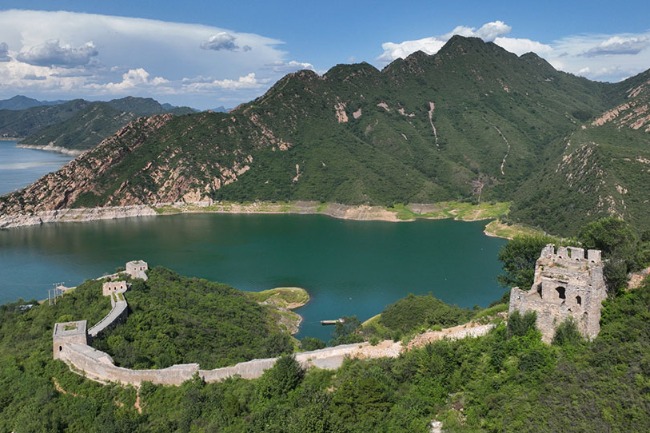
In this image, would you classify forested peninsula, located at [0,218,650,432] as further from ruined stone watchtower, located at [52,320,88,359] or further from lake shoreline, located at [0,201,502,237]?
lake shoreline, located at [0,201,502,237]

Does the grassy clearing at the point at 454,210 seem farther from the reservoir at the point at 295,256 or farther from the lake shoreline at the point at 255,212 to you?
the reservoir at the point at 295,256

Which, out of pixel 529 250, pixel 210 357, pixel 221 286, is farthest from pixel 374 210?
pixel 210 357

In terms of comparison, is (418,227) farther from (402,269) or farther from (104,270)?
(104,270)

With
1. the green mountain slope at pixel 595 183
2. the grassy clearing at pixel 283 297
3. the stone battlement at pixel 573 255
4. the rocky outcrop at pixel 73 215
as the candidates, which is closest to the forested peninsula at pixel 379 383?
the stone battlement at pixel 573 255

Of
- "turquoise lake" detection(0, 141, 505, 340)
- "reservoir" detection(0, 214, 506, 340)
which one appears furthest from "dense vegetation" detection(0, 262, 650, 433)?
"reservoir" detection(0, 214, 506, 340)

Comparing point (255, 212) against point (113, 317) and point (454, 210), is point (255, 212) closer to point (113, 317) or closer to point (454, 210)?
point (454, 210)
